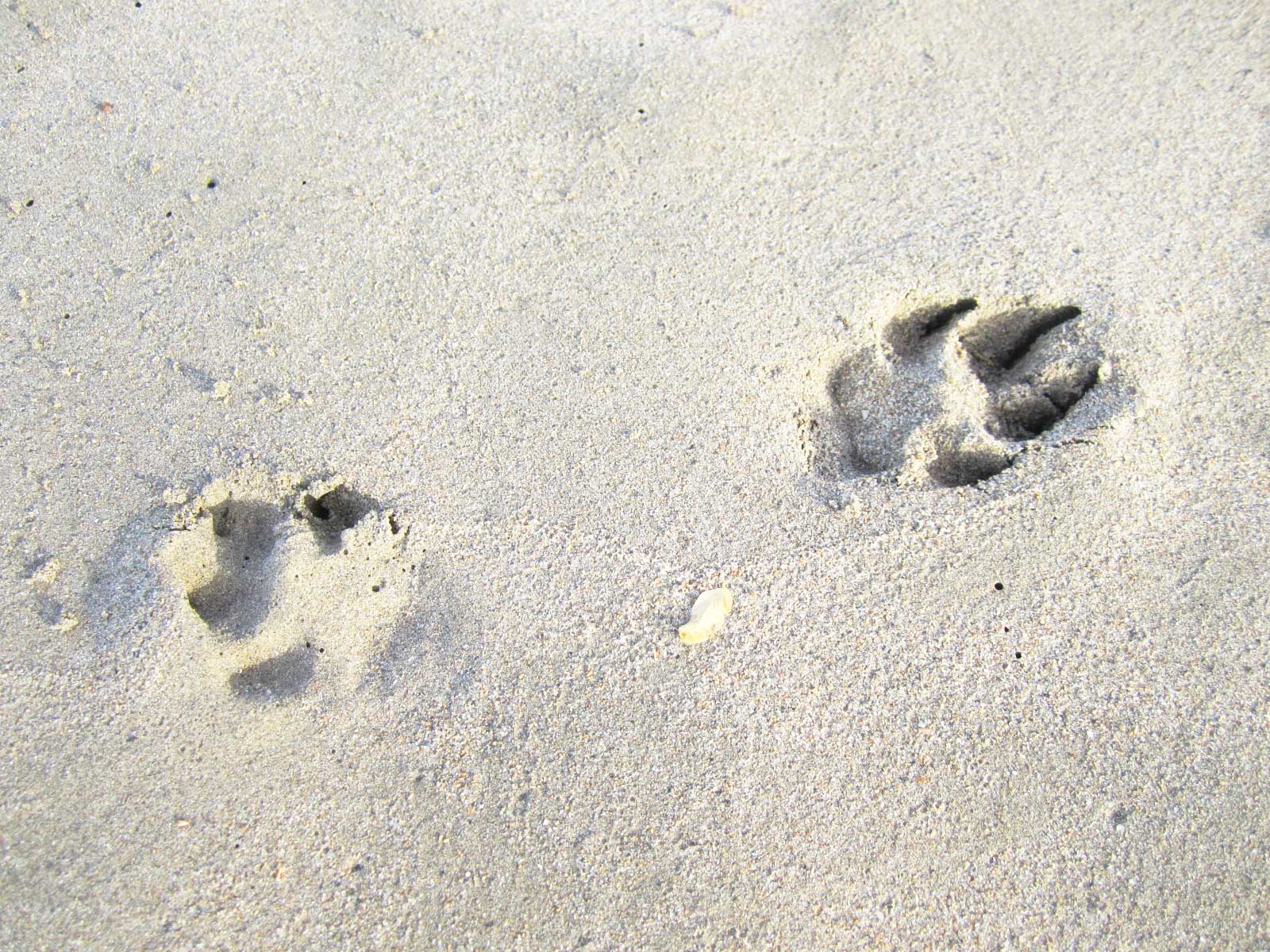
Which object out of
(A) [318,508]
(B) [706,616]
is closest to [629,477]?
(B) [706,616]

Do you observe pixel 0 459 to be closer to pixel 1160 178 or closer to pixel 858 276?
pixel 858 276

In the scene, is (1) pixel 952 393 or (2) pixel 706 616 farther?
(1) pixel 952 393

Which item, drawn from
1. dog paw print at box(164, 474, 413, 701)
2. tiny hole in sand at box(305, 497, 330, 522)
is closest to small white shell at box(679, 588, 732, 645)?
dog paw print at box(164, 474, 413, 701)

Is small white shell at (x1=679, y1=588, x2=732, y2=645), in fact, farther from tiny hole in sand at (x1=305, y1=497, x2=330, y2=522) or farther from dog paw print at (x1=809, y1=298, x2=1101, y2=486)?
tiny hole in sand at (x1=305, y1=497, x2=330, y2=522)

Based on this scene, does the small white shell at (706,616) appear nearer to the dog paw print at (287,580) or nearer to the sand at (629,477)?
the sand at (629,477)

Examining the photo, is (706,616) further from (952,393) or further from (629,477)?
(952,393)

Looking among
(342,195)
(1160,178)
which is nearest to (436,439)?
(342,195)

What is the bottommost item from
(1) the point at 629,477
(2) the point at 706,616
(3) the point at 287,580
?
(2) the point at 706,616

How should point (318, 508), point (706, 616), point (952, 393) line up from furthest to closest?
1. point (952, 393)
2. point (318, 508)
3. point (706, 616)
